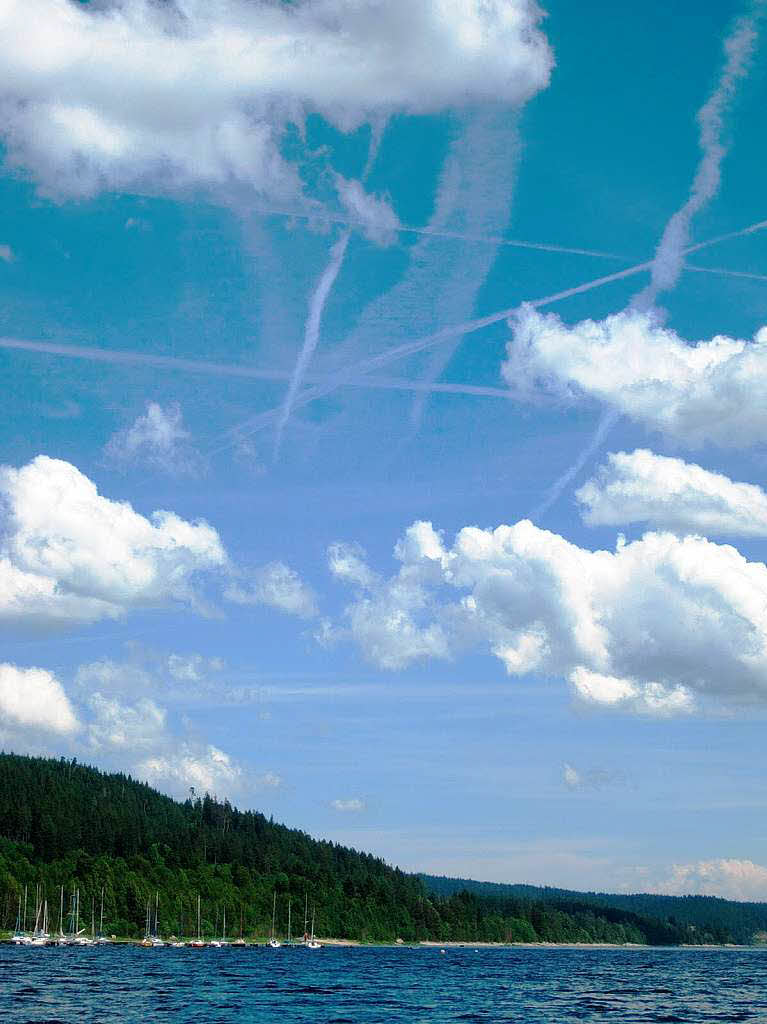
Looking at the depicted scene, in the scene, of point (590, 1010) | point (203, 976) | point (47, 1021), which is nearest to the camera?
point (47, 1021)

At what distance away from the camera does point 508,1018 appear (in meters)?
115

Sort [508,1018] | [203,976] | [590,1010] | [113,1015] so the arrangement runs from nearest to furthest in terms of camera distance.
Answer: [113,1015]
[508,1018]
[590,1010]
[203,976]

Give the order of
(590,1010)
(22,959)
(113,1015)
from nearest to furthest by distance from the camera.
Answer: (113,1015) < (590,1010) < (22,959)

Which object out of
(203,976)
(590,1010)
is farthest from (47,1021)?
(203,976)

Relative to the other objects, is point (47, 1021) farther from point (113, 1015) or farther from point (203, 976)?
point (203, 976)

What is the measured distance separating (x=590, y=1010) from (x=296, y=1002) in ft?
105

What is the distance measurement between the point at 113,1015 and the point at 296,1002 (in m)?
31.1

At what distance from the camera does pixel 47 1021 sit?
310ft

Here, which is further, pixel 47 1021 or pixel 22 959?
pixel 22 959

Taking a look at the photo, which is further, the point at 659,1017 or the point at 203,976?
the point at 203,976

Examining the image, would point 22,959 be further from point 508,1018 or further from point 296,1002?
point 508,1018

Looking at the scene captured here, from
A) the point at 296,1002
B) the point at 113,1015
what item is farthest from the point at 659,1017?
the point at 113,1015

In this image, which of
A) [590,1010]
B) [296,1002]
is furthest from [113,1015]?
[590,1010]

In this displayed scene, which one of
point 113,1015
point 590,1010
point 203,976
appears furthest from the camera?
point 203,976
